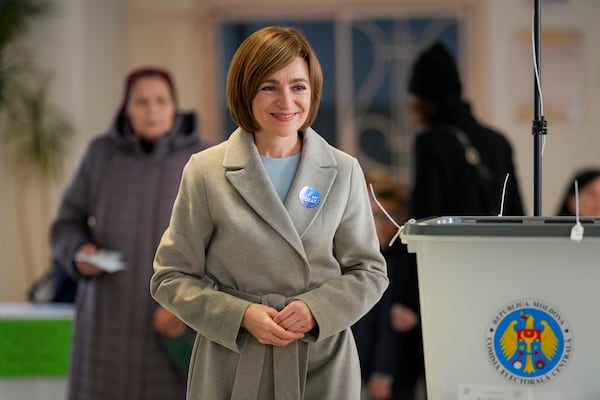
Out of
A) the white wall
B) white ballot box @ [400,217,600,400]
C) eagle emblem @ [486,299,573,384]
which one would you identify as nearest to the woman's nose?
white ballot box @ [400,217,600,400]

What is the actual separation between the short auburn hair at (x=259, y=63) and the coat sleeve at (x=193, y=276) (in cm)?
13

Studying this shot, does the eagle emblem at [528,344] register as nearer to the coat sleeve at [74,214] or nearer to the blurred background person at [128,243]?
the blurred background person at [128,243]

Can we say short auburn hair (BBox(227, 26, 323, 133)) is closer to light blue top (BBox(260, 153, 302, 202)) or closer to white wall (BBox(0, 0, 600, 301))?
light blue top (BBox(260, 153, 302, 202))

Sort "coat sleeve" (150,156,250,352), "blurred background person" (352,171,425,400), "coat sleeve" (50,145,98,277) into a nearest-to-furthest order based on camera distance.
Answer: "coat sleeve" (150,156,250,352)
"coat sleeve" (50,145,98,277)
"blurred background person" (352,171,425,400)

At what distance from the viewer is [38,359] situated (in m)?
4.35

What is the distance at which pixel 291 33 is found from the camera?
74.7 inches

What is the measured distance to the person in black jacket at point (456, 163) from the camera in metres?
3.67

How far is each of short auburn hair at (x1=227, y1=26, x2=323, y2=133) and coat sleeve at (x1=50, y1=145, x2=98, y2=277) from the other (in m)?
1.69

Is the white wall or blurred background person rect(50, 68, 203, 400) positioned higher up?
the white wall

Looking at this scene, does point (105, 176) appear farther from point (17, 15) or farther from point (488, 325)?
point (17, 15)

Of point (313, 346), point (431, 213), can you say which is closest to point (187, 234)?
point (313, 346)

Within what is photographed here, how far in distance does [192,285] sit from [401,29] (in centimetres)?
557

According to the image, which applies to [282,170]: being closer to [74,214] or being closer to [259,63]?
[259,63]

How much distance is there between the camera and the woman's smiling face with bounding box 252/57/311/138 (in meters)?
1.87
